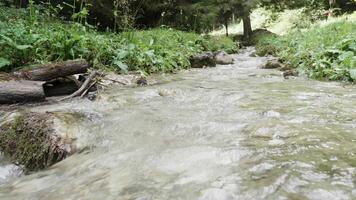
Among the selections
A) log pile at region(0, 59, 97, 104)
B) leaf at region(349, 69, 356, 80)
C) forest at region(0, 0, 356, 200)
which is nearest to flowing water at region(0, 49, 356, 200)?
forest at region(0, 0, 356, 200)

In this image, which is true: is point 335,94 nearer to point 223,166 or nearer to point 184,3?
point 223,166

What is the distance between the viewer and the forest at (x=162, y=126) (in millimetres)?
2273

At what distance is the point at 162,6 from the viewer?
1499cm

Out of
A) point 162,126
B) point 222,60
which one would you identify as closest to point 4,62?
point 162,126

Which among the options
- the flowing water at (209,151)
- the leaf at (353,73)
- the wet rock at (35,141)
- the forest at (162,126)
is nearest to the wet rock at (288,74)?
the forest at (162,126)

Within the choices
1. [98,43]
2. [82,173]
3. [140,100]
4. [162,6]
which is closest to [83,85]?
[140,100]

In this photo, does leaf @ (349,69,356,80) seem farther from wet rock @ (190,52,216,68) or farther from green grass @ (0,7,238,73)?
wet rock @ (190,52,216,68)

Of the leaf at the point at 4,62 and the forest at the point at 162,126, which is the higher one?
the leaf at the point at 4,62

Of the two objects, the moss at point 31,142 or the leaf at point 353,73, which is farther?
the leaf at point 353,73

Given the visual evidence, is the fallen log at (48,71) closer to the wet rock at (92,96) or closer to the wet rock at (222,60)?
the wet rock at (92,96)

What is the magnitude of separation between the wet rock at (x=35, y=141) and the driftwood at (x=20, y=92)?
816mm

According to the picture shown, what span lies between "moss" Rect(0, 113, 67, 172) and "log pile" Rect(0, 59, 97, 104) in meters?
0.92

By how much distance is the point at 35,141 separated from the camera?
3.35 meters

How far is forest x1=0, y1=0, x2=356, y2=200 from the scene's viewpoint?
2273 millimetres
